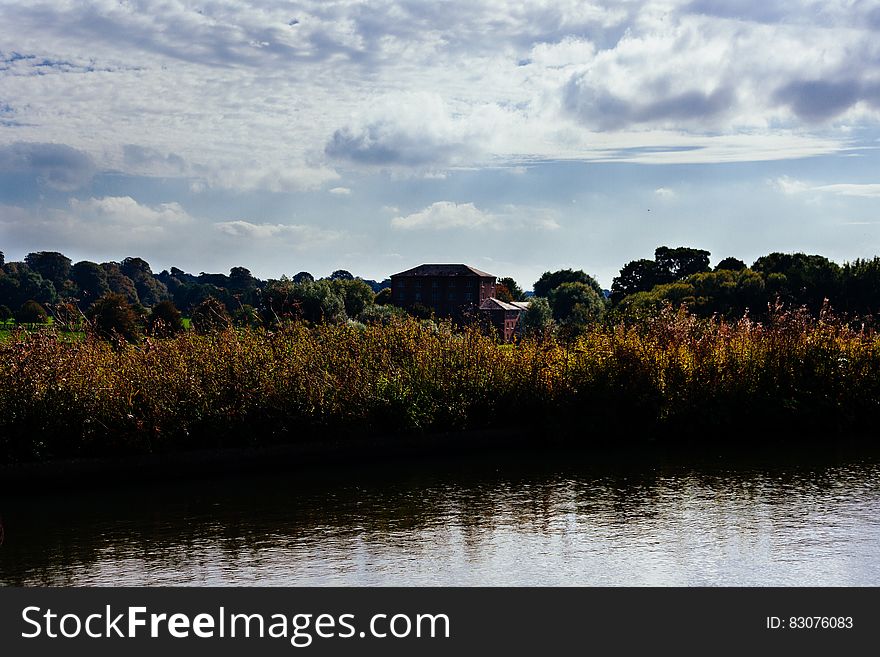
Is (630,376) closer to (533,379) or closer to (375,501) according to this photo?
(533,379)

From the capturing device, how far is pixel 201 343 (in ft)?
45.6

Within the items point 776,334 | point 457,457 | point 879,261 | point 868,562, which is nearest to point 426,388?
point 457,457

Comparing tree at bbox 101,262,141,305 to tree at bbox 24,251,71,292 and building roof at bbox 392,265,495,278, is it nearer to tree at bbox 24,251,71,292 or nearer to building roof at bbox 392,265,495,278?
tree at bbox 24,251,71,292

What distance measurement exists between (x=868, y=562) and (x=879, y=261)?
61.2 meters

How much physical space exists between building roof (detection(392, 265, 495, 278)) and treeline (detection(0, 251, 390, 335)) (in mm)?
13431

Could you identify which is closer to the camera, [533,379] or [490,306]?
[533,379]

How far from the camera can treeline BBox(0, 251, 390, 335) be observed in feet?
50.0

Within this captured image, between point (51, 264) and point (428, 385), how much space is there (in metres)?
118

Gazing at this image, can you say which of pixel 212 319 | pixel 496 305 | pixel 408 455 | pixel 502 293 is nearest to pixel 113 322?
pixel 212 319

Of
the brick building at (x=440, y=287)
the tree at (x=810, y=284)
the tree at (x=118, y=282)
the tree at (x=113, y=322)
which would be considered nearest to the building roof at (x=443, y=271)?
the brick building at (x=440, y=287)

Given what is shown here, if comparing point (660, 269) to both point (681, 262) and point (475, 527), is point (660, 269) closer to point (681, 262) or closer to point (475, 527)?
point (681, 262)

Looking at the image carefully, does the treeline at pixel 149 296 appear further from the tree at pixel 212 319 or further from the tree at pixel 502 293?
the tree at pixel 502 293

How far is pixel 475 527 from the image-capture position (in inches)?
385

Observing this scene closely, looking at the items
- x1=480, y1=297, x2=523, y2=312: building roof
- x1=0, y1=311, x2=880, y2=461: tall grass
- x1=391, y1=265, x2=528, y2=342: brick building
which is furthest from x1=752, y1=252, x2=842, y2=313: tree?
x1=391, y1=265, x2=528, y2=342: brick building
